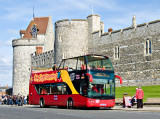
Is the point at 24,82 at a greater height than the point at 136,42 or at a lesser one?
lesser

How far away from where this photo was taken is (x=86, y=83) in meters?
22.1

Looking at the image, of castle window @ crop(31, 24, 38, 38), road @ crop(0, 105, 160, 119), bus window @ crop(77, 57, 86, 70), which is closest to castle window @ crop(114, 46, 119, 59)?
bus window @ crop(77, 57, 86, 70)

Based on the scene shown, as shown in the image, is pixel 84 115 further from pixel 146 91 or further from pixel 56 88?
pixel 146 91

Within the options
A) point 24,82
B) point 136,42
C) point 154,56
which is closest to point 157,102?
point 154,56

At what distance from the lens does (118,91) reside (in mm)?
38469

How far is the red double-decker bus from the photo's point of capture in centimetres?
2189

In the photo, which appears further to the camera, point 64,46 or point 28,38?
point 28,38

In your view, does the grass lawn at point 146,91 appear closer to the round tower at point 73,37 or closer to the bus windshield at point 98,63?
the round tower at point 73,37

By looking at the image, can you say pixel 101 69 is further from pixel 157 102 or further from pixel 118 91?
pixel 118 91

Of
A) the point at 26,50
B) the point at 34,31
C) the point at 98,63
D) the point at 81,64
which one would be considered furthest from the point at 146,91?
the point at 34,31

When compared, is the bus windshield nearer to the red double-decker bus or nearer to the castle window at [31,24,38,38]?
the red double-decker bus

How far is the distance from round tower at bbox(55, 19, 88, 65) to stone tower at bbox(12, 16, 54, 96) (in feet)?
56.1

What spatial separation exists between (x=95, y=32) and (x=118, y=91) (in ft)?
30.5

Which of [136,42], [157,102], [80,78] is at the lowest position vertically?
[157,102]
